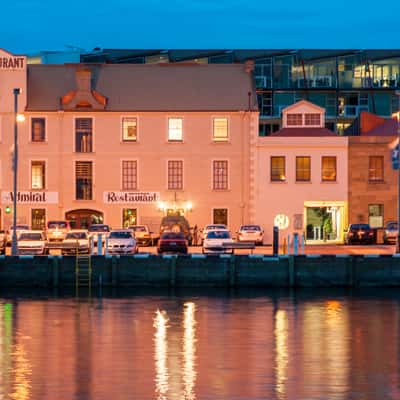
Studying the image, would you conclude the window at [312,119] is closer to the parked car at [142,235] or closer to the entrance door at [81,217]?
the parked car at [142,235]

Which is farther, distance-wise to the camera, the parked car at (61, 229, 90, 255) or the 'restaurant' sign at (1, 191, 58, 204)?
the 'restaurant' sign at (1, 191, 58, 204)

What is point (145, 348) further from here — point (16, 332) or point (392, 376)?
point (392, 376)

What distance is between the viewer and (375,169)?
271 feet

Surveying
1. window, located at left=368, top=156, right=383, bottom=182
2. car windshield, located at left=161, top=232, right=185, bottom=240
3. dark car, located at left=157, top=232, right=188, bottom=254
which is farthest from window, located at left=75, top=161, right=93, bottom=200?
window, located at left=368, top=156, right=383, bottom=182

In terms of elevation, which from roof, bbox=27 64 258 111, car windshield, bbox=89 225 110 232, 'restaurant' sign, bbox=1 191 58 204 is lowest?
car windshield, bbox=89 225 110 232

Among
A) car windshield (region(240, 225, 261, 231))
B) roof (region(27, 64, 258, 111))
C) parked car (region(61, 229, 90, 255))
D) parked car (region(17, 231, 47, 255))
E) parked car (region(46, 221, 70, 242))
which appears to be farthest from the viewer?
roof (region(27, 64, 258, 111))

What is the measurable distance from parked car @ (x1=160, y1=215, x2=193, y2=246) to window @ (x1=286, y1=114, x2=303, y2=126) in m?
11.9

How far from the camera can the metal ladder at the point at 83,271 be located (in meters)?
55.9

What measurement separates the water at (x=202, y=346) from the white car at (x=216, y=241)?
1402 centimetres

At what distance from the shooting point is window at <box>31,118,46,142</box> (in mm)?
83000

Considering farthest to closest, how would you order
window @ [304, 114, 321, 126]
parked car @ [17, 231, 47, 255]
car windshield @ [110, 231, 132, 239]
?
1. window @ [304, 114, 321, 126]
2. car windshield @ [110, 231, 132, 239]
3. parked car @ [17, 231, 47, 255]

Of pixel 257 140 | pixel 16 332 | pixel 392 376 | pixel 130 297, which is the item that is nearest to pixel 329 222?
pixel 257 140

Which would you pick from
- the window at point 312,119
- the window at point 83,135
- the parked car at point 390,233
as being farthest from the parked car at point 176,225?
the parked car at point 390,233

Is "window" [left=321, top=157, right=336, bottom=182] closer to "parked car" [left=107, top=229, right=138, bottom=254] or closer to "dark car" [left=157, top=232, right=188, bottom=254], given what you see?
"dark car" [left=157, top=232, right=188, bottom=254]
